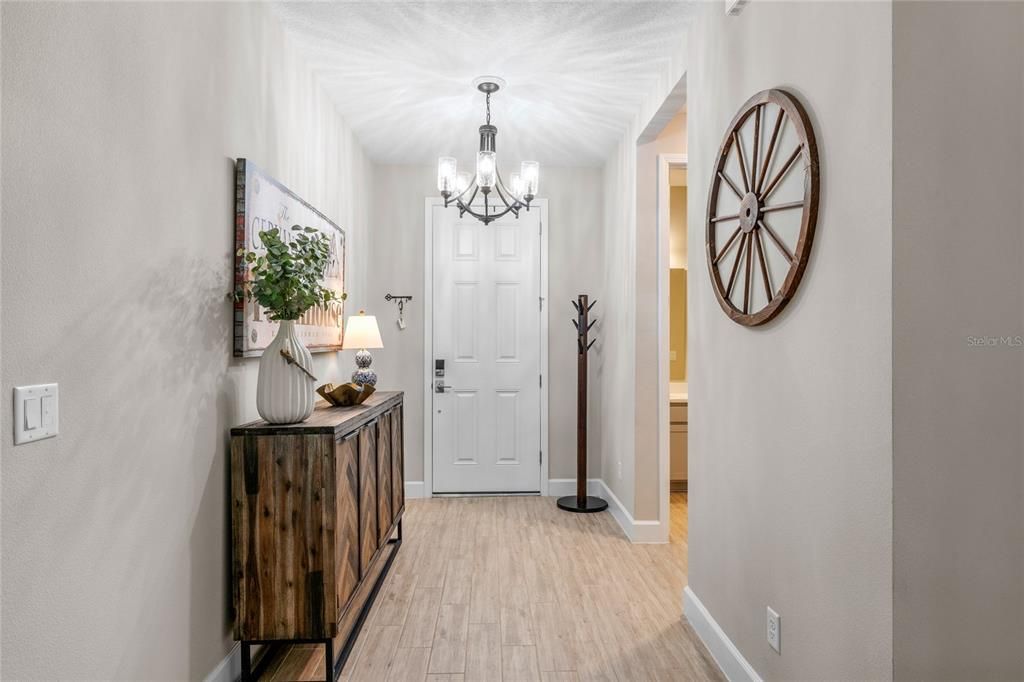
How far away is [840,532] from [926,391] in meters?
0.43

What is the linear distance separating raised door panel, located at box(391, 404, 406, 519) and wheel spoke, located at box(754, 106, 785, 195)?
90.8 inches

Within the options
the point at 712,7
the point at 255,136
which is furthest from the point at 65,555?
the point at 712,7

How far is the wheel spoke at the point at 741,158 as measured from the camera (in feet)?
7.34

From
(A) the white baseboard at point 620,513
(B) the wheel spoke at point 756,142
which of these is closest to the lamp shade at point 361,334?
(A) the white baseboard at point 620,513

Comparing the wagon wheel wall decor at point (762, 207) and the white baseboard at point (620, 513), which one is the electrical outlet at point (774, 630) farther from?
the white baseboard at point (620, 513)

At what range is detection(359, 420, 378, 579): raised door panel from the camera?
2.76 m

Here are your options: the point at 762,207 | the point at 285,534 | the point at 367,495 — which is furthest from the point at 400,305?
the point at 762,207

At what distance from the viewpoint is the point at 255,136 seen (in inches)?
104

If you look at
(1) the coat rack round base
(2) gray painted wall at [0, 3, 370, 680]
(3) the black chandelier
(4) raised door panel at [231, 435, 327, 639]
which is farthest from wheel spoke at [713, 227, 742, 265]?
(1) the coat rack round base

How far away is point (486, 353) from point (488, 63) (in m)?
2.41

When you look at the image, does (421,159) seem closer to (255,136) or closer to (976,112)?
(255,136)

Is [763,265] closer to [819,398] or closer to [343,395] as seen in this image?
[819,398]

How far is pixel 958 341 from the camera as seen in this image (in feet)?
4.80

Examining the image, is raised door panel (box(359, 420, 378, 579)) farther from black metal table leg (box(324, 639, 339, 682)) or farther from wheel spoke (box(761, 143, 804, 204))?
wheel spoke (box(761, 143, 804, 204))
